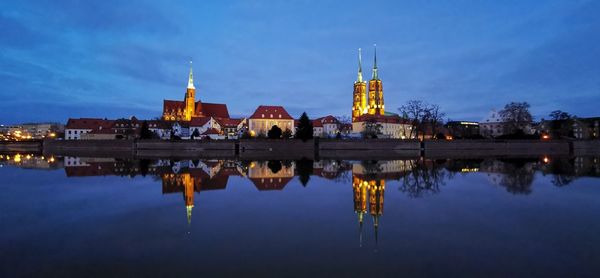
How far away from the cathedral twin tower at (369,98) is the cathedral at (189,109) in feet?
116

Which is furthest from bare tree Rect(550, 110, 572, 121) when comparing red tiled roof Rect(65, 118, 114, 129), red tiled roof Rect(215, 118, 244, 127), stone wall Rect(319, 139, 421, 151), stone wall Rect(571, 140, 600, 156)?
red tiled roof Rect(65, 118, 114, 129)

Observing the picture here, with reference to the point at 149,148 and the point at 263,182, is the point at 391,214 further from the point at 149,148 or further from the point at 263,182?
the point at 149,148

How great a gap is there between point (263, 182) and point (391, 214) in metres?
9.91

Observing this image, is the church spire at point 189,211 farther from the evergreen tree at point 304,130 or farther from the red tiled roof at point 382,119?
the red tiled roof at point 382,119

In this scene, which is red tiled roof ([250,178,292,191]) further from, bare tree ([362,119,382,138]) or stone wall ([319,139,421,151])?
bare tree ([362,119,382,138])

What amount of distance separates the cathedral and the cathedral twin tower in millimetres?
35238

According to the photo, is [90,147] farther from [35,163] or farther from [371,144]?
[371,144]

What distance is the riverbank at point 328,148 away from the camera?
185ft

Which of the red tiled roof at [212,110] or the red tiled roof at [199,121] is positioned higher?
A: the red tiled roof at [212,110]

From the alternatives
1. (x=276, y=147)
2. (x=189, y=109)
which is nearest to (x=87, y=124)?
(x=189, y=109)

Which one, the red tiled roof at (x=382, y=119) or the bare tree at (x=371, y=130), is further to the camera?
the red tiled roof at (x=382, y=119)

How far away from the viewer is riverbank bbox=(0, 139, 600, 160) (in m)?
56.4

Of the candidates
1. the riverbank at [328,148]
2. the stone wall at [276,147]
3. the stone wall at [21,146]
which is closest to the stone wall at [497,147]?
the riverbank at [328,148]

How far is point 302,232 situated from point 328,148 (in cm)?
4849
